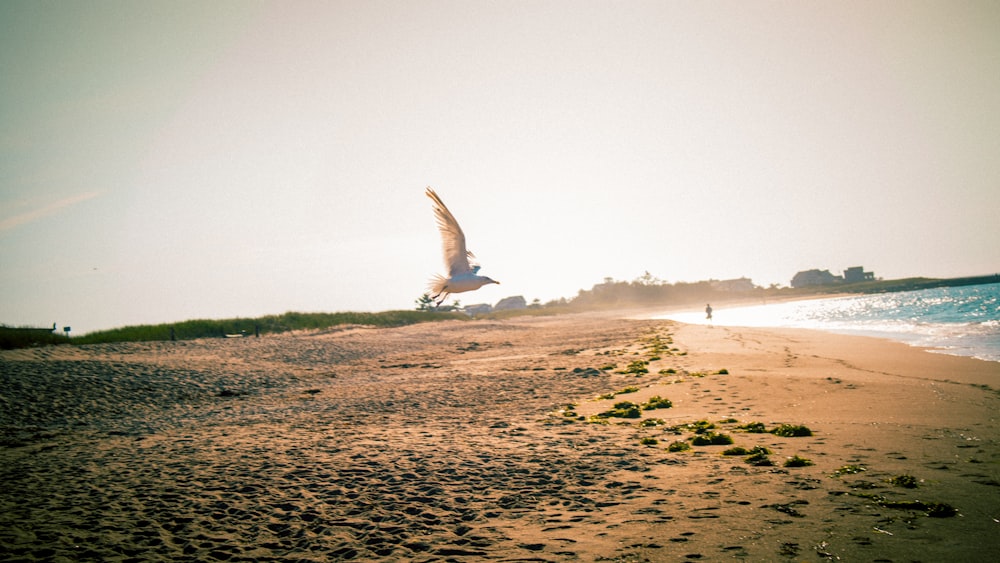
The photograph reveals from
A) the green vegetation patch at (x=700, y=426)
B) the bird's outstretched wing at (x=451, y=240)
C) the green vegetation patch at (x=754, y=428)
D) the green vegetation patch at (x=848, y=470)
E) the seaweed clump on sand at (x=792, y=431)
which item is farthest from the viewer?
the bird's outstretched wing at (x=451, y=240)

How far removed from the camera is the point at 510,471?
5.50 m

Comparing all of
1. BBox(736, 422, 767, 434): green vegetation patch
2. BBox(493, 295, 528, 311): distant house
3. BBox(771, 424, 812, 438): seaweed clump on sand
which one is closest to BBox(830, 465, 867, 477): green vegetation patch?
BBox(771, 424, 812, 438): seaweed clump on sand

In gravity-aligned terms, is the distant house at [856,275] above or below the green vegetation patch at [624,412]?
above

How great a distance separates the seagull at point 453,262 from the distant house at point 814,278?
148m

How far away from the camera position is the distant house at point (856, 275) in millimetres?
130512

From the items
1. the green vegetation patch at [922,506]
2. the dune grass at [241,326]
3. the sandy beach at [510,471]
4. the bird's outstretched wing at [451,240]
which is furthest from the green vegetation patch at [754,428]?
the dune grass at [241,326]

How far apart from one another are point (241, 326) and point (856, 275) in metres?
147

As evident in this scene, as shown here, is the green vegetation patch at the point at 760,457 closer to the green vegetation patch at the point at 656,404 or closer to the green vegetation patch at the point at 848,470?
the green vegetation patch at the point at 848,470

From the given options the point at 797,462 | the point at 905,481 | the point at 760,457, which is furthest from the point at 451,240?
the point at 905,481

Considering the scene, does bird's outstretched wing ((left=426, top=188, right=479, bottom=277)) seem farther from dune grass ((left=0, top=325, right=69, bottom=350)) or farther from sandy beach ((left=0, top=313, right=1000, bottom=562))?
dune grass ((left=0, top=325, right=69, bottom=350))

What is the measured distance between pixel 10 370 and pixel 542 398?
1295 cm

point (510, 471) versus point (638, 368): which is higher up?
point (510, 471)

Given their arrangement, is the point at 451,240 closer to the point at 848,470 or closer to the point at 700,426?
the point at 700,426

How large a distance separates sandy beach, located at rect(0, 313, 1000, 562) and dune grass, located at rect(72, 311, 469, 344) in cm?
1554
